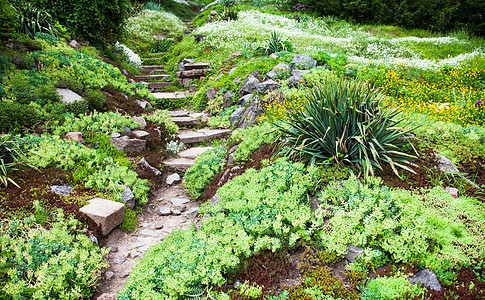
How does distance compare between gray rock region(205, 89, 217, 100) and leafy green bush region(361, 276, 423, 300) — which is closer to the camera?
leafy green bush region(361, 276, 423, 300)

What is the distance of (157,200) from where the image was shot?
5.42 m

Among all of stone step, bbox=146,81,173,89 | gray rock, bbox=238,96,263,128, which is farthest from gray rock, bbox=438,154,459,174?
stone step, bbox=146,81,173,89

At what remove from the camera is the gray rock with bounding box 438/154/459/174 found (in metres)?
3.75

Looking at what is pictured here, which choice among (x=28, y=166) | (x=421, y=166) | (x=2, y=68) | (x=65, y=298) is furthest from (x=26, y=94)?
(x=421, y=166)

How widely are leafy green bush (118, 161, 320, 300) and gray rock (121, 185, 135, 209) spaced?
1.46 meters

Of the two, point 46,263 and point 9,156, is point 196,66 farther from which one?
point 46,263

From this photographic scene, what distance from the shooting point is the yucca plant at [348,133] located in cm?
381

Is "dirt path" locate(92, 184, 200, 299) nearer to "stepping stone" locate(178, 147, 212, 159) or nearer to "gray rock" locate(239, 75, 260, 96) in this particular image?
"stepping stone" locate(178, 147, 212, 159)

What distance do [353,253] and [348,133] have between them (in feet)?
5.80

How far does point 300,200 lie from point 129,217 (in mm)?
2838

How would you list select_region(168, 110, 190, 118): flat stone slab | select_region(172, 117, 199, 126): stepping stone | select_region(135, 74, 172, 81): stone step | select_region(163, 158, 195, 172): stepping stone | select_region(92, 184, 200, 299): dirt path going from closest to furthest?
select_region(92, 184, 200, 299): dirt path
select_region(163, 158, 195, 172): stepping stone
select_region(172, 117, 199, 126): stepping stone
select_region(168, 110, 190, 118): flat stone slab
select_region(135, 74, 172, 81): stone step

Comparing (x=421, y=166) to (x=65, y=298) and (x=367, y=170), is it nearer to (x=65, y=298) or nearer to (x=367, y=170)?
(x=367, y=170)

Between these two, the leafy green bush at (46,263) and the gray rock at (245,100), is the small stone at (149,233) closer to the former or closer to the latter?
the leafy green bush at (46,263)

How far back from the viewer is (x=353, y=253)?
2.89m
